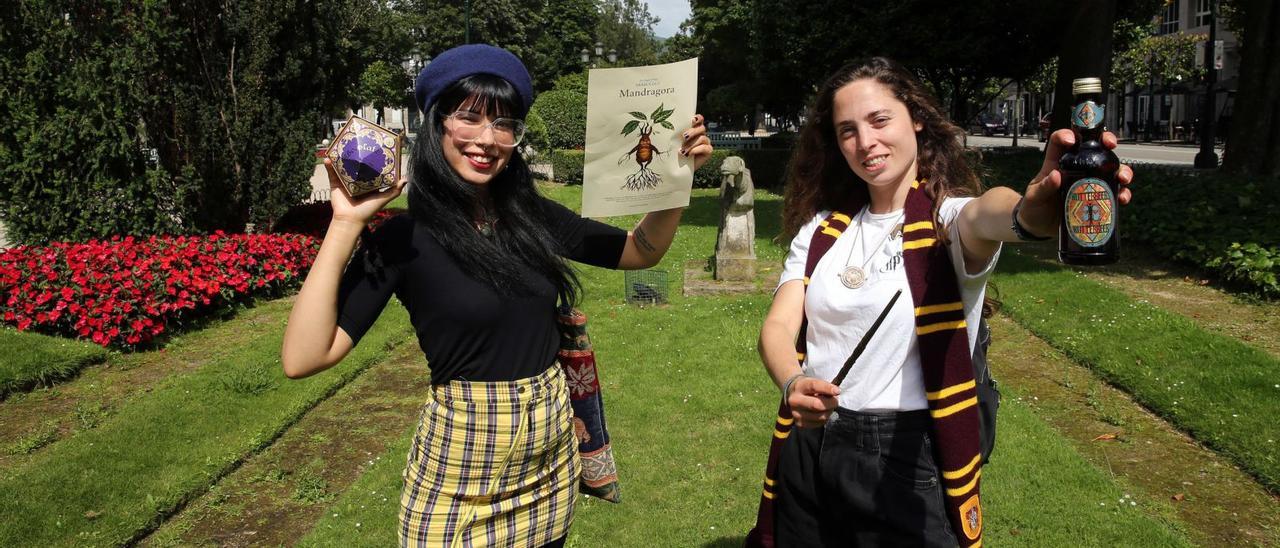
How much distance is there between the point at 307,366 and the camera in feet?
6.58

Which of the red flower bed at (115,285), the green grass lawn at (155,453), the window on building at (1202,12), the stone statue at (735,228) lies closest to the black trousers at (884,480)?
the green grass lawn at (155,453)

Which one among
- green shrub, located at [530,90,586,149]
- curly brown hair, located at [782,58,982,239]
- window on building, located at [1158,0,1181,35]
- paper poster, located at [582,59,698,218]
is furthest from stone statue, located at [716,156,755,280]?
window on building, located at [1158,0,1181,35]

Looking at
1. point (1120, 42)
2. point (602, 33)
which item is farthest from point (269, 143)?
point (602, 33)

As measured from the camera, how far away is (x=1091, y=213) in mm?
1842

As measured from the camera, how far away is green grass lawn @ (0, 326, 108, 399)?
6.47m

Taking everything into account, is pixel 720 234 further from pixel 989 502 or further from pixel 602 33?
pixel 602 33

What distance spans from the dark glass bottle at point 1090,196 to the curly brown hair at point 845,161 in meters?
0.41

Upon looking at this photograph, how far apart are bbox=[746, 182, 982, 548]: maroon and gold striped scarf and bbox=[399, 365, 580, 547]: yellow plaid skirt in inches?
38.2

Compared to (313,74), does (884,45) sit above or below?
above

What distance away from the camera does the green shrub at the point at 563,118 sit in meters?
28.7

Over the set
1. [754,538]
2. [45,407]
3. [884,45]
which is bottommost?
[45,407]

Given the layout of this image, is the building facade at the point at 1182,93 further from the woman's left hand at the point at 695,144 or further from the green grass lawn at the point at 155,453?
the woman's left hand at the point at 695,144

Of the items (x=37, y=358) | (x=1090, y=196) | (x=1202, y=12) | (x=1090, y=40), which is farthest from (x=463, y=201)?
(x=1202, y=12)

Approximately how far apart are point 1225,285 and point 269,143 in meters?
10.8
